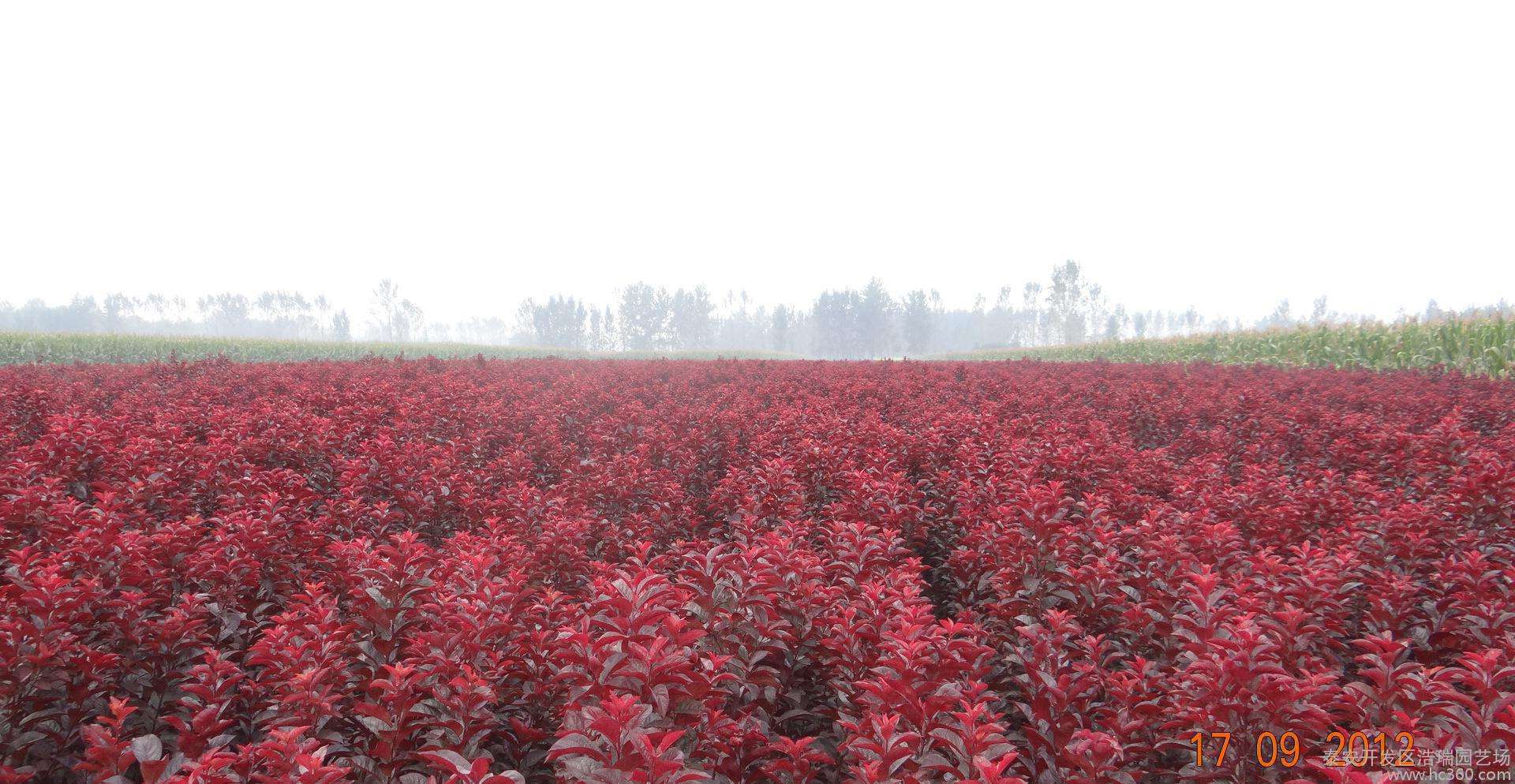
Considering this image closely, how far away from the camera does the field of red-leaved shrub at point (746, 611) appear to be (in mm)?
1925

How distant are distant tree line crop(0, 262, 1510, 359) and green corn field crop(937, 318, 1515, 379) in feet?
208

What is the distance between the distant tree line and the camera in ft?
303

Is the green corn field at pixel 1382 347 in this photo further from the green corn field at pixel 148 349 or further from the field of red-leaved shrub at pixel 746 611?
the green corn field at pixel 148 349

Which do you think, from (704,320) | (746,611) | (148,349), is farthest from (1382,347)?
(704,320)

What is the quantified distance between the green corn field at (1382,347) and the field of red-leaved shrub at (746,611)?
11.8 meters

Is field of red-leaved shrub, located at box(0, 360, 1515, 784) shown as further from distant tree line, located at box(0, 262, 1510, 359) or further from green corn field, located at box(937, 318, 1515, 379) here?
distant tree line, located at box(0, 262, 1510, 359)

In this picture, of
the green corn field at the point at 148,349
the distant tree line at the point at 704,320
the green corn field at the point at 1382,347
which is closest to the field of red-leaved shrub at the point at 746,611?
the green corn field at the point at 1382,347

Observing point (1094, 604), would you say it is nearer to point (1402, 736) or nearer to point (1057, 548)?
point (1057, 548)

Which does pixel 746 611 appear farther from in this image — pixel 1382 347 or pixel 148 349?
pixel 148 349

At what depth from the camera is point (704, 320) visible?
345 ft

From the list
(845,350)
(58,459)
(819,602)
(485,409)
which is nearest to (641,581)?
(819,602)

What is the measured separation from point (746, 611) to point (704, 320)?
103918 mm

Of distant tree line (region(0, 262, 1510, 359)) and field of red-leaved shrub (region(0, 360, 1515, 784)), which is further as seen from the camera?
distant tree line (region(0, 262, 1510, 359))

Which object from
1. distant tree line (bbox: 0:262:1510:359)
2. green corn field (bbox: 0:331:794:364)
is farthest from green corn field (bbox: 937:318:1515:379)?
distant tree line (bbox: 0:262:1510:359)
